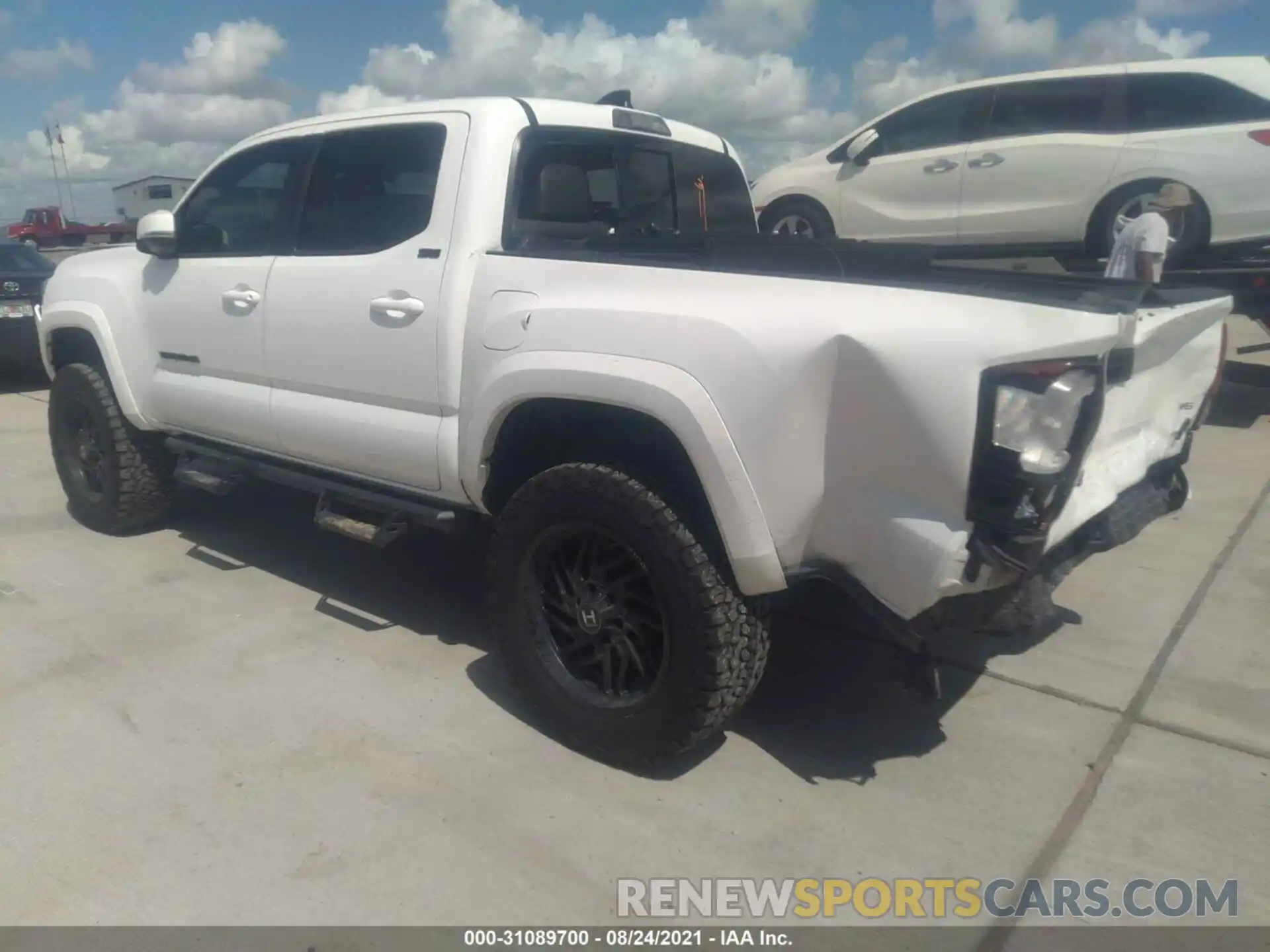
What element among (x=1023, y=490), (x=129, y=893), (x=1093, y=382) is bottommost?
(x=129, y=893)

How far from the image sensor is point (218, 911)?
2.50 m

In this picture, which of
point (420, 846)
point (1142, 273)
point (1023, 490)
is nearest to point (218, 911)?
point (420, 846)

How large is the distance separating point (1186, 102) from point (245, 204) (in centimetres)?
649

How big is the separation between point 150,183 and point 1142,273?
57.3ft

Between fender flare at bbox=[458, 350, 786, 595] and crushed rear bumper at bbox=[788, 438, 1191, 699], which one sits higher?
fender flare at bbox=[458, 350, 786, 595]

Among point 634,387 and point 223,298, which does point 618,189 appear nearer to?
point 634,387

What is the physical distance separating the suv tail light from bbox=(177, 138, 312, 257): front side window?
117 inches

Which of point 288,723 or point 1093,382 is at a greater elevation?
point 1093,382

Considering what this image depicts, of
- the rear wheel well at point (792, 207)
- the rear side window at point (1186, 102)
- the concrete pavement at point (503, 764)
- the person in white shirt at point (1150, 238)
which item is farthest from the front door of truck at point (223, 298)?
the rear side window at point (1186, 102)

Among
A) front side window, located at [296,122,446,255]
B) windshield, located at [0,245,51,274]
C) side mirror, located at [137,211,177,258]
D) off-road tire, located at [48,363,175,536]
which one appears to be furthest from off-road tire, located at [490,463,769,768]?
windshield, located at [0,245,51,274]

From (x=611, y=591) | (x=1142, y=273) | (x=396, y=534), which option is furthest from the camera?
(x=1142, y=273)

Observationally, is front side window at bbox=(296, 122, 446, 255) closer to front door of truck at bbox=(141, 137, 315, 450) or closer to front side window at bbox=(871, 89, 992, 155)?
front door of truck at bbox=(141, 137, 315, 450)

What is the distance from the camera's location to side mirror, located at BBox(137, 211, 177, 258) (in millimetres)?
4426

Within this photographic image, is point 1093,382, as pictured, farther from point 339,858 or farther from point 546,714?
point 339,858
